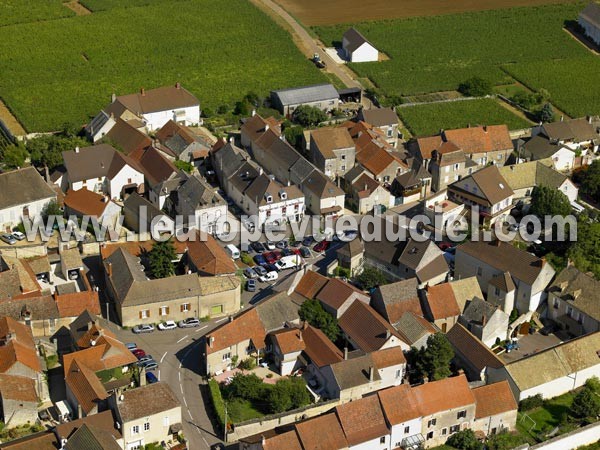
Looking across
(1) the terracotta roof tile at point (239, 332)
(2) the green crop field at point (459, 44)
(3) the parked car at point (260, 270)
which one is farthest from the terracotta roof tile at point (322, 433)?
(2) the green crop field at point (459, 44)

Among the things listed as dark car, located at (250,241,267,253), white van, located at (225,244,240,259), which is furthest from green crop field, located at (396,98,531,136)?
white van, located at (225,244,240,259)

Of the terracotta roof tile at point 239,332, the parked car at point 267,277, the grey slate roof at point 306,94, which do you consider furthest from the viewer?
the grey slate roof at point 306,94

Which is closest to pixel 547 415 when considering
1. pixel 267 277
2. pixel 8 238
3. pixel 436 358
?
pixel 436 358

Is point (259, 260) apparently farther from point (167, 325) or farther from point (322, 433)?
point (322, 433)

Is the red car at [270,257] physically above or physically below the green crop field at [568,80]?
below

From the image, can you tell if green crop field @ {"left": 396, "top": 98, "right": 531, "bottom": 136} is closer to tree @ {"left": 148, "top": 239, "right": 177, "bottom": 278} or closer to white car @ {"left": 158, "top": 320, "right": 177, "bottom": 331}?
tree @ {"left": 148, "top": 239, "right": 177, "bottom": 278}

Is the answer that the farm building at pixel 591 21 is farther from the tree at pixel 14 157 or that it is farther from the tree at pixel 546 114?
the tree at pixel 14 157
